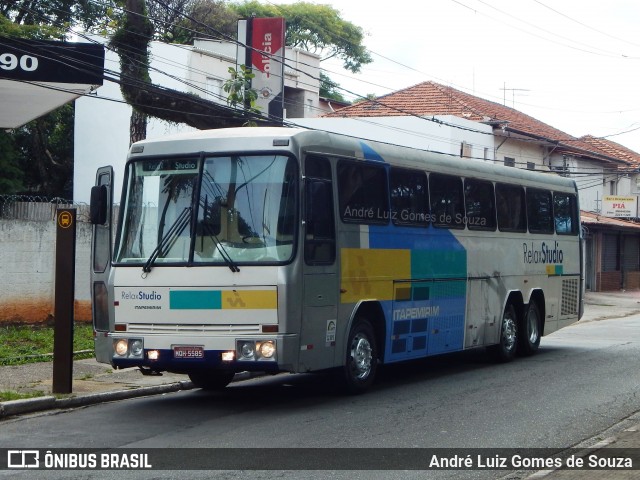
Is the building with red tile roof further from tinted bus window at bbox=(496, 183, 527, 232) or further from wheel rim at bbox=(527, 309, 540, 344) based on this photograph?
tinted bus window at bbox=(496, 183, 527, 232)

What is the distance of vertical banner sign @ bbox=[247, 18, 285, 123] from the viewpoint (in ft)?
84.4

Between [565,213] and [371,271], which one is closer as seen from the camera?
[371,271]

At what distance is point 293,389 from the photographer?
13.9m

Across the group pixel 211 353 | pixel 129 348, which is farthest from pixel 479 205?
pixel 129 348

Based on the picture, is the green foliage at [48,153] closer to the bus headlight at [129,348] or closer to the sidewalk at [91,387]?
the sidewalk at [91,387]

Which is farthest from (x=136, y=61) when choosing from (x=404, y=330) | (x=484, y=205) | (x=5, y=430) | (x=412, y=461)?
(x=412, y=461)

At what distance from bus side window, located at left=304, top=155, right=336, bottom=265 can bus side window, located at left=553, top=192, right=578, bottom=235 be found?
798 cm

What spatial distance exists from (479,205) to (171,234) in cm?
614

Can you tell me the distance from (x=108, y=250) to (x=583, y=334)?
48.4 feet

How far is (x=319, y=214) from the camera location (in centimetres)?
1198

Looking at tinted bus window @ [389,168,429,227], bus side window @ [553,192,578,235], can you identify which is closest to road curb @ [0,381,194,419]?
tinted bus window @ [389,168,429,227]

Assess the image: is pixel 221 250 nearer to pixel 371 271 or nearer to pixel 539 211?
pixel 371 271

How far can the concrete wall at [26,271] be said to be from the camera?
18.9 meters

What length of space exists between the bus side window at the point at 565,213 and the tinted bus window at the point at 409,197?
5.31 metres
